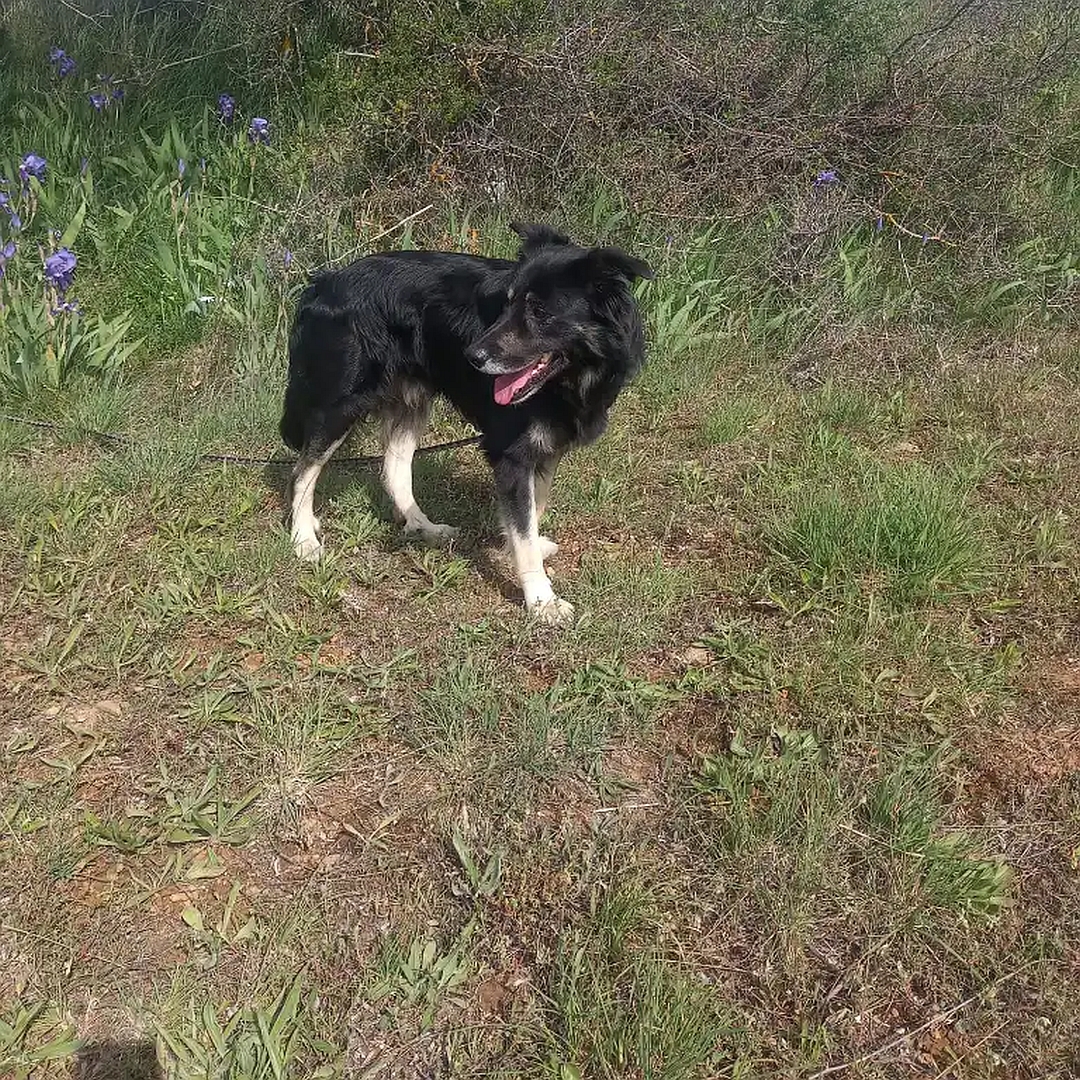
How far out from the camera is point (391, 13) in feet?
16.0

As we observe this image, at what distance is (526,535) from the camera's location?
3078mm

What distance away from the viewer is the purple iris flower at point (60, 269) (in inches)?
155

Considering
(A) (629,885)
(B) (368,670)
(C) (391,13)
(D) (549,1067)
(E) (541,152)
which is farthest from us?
(E) (541,152)

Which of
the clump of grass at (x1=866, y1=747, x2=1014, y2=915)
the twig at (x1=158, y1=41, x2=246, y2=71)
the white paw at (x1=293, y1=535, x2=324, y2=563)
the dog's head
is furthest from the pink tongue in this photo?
the twig at (x1=158, y1=41, x2=246, y2=71)

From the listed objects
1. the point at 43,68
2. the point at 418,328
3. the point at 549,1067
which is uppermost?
the point at 418,328

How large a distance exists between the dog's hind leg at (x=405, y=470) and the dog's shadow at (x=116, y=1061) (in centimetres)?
209

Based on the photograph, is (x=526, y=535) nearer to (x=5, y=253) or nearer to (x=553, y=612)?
(x=553, y=612)

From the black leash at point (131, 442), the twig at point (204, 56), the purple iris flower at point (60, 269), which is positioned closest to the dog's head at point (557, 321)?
the black leash at point (131, 442)

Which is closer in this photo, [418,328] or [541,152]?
A: [418,328]

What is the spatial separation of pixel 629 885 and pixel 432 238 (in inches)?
164

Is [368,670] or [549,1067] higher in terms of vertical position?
[549,1067]

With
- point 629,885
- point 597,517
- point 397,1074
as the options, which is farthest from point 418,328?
point 397,1074

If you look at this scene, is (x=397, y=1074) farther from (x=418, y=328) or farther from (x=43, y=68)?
(x=43, y=68)

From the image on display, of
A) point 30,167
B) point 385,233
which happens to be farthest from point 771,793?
point 30,167
